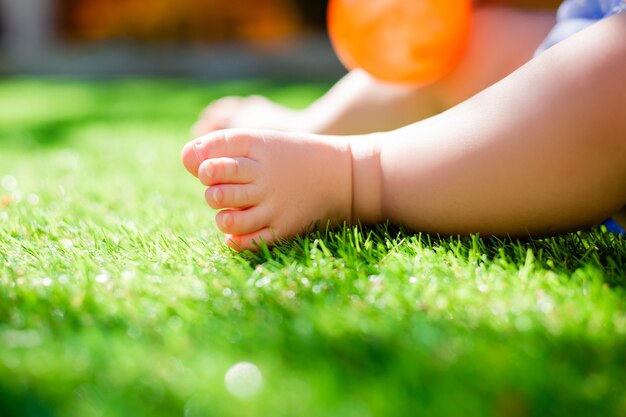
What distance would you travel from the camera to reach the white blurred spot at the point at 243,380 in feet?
1.82

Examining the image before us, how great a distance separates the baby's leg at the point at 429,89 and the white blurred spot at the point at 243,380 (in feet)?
2.91

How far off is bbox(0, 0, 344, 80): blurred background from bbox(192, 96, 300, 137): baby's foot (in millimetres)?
4185

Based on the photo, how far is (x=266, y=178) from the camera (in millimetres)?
947

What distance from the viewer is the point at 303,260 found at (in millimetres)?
881

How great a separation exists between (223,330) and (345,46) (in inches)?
34.8

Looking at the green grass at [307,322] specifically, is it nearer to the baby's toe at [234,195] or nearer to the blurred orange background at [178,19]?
the baby's toe at [234,195]

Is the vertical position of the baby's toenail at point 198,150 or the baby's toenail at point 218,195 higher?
the baby's toenail at point 198,150

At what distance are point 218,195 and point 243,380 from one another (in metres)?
0.40

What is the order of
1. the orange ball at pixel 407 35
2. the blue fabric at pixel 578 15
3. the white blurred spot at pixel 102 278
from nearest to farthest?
the white blurred spot at pixel 102 278, the blue fabric at pixel 578 15, the orange ball at pixel 407 35

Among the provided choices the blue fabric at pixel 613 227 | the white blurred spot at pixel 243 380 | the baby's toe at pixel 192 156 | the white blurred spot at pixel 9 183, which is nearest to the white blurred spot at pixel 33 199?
the white blurred spot at pixel 9 183

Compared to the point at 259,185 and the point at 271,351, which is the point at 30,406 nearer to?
the point at 271,351

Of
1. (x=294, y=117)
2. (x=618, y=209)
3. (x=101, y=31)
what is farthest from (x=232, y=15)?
(x=618, y=209)

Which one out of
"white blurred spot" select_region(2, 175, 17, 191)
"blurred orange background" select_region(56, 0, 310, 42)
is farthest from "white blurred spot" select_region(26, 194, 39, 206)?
"blurred orange background" select_region(56, 0, 310, 42)

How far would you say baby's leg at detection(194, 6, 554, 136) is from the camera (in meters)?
1.30
